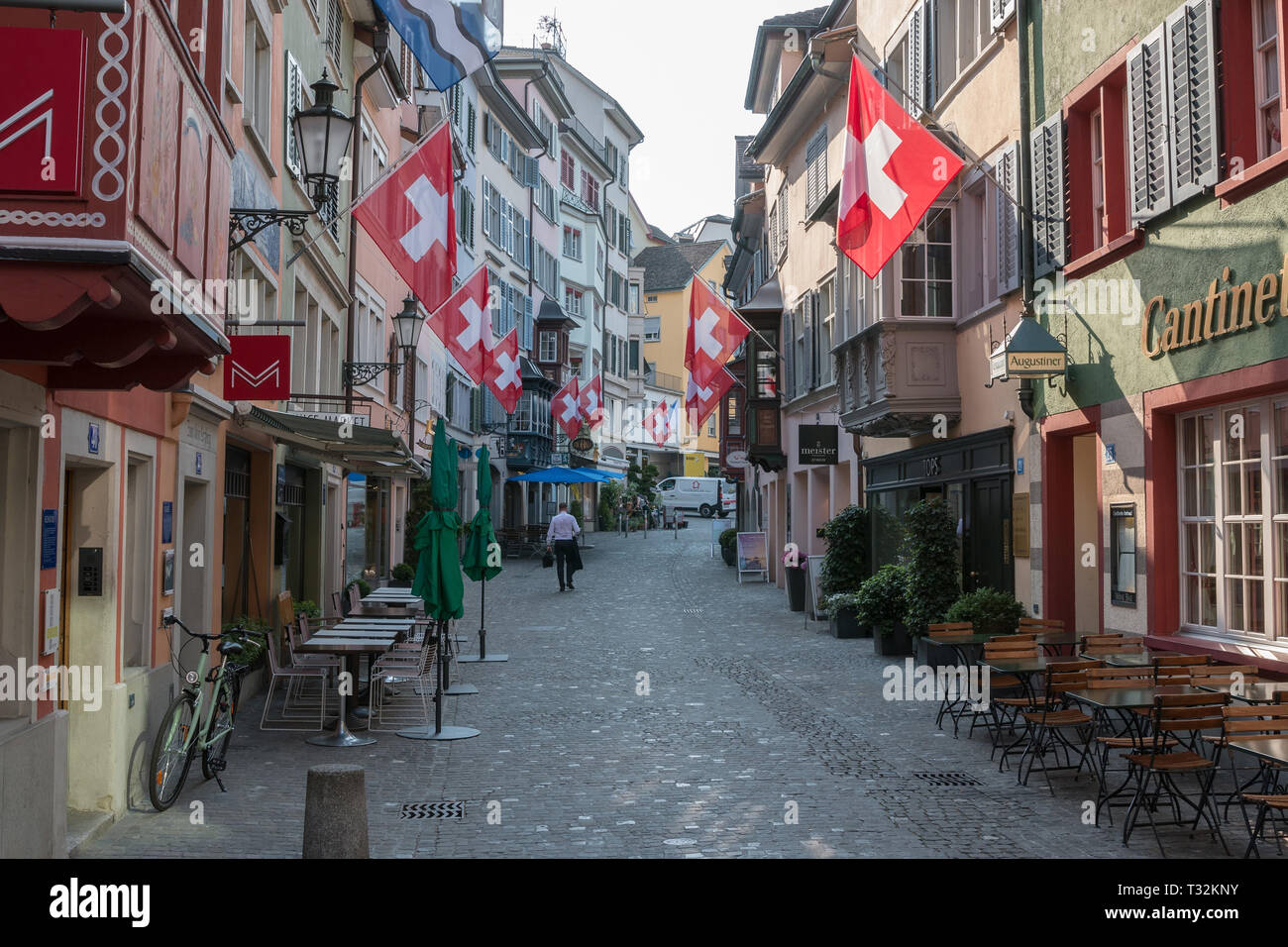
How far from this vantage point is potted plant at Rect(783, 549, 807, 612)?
2284 centimetres

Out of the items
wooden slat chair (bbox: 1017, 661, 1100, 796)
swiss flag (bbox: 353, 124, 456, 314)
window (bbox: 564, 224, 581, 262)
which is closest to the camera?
wooden slat chair (bbox: 1017, 661, 1100, 796)

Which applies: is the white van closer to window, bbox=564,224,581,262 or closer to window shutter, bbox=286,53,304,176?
window, bbox=564,224,581,262

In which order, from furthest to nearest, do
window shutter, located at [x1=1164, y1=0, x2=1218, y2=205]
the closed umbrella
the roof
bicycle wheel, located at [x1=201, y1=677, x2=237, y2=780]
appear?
the roof, the closed umbrella, window shutter, located at [x1=1164, y1=0, x2=1218, y2=205], bicycle wheel, located at [x1=201, y1=677, x2=237, y2=780]

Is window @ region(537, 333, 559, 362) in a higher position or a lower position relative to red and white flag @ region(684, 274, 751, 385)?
higher

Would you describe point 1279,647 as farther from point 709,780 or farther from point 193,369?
point 193,369

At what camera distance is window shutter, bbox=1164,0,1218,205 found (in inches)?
374

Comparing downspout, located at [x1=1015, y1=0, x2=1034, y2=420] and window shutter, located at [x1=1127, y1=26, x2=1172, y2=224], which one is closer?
window shutter, located at [x1=1127, y1=26, x2=1172, y2=224]

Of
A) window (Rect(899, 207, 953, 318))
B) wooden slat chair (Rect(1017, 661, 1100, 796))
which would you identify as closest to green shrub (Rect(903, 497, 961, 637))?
window (Rect(899, 207, 953, 318))

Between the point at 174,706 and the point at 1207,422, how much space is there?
8.17 meters

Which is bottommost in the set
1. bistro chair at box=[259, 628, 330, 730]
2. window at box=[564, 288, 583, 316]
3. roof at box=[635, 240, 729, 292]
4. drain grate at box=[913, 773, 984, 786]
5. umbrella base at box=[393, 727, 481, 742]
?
drain grate at box=[913, 773, 984, 786]

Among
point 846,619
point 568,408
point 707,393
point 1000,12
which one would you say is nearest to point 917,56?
point 1000,12

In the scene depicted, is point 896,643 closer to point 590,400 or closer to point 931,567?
point 931,567

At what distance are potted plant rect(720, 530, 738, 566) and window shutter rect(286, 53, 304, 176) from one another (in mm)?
22167
